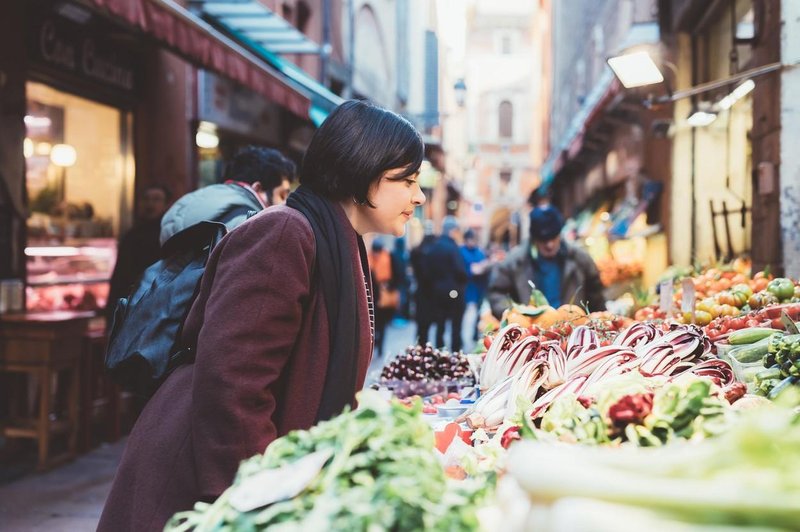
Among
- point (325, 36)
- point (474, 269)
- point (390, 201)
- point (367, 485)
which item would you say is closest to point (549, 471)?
point (367, 485)

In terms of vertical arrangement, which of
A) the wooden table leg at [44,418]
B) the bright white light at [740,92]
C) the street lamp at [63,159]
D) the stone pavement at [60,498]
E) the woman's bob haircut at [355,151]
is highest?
the bright white light at [740,92]

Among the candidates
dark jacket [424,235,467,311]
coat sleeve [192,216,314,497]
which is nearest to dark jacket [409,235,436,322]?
dark jacket [424,235,467,311]

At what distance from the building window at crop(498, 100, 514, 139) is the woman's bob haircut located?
198ft

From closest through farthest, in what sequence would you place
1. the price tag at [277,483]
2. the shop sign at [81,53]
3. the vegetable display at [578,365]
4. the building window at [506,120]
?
the price tag at [277,483], the vegetable display at [578,365], the shop sign at [81,53], the building window at [506,120]

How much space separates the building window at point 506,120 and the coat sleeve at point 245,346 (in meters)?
60.6

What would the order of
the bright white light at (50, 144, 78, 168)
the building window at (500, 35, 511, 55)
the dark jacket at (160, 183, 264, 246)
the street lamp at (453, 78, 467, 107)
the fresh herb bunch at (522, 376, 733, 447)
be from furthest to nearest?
the building window at (500, 35, 511, 55) < the street lamp at (453, 78, 467, 107) < the bright white light at (50, 144, 78, 168) < the dark jacket at (160, 183, 264, 246) < the fresh herb bunch at (522, 376, 733, 447)

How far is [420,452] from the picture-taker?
155cm

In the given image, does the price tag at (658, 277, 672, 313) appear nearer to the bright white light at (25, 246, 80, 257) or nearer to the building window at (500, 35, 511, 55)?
the bright white light at (25, 246, 80, 257)

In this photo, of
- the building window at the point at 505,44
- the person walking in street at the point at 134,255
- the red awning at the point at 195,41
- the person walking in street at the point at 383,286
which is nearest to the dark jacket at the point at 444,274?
the person walking in street at the point at 383,286

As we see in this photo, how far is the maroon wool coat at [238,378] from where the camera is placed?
6.46 feet

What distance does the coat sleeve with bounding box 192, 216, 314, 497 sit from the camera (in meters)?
1.96

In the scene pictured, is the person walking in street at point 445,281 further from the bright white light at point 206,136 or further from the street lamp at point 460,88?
the street lamp at point 460,88

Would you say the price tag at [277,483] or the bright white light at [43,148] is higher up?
the bright white light at [43,148]

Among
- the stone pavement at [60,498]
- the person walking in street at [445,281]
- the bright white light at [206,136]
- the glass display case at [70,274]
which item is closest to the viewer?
the stone pavement at [60,498]
